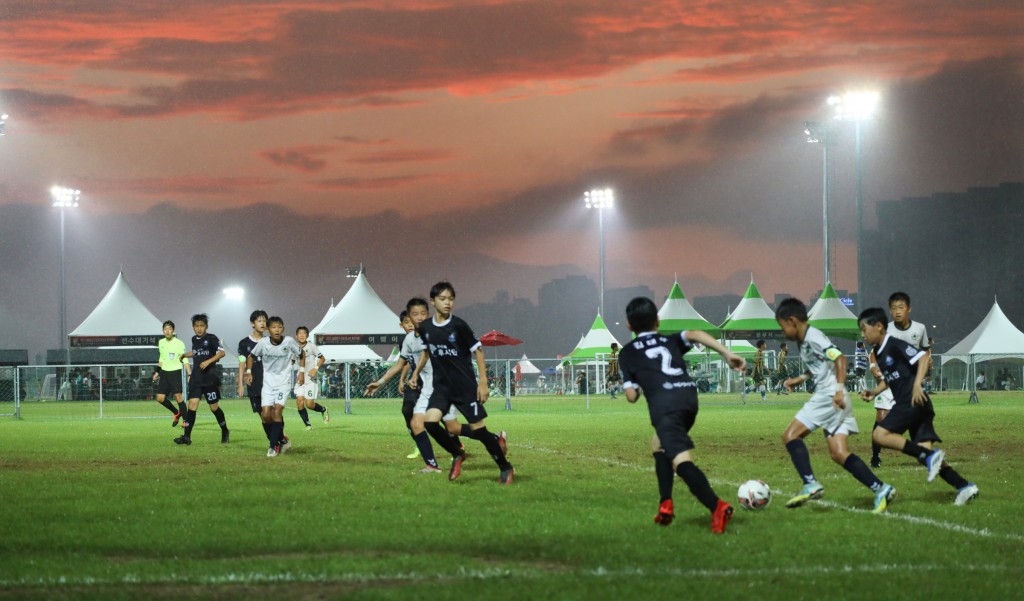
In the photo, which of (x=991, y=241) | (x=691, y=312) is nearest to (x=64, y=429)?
(x=691, y=312)

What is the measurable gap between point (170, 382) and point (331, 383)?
24.8 metres

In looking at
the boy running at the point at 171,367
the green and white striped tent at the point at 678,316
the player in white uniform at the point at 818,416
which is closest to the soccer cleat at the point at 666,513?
the player in white uniform at the point at 818,416

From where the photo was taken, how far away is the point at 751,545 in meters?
8.35

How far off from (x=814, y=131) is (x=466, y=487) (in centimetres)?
5303

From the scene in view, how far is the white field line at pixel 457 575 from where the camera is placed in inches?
278

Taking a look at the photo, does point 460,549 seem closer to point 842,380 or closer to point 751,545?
point 751,545

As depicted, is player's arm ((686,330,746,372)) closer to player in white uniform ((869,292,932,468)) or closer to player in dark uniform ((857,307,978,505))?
player in dark uniform ((857,307,978,505))

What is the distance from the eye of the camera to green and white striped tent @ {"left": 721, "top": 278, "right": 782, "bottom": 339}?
170ft

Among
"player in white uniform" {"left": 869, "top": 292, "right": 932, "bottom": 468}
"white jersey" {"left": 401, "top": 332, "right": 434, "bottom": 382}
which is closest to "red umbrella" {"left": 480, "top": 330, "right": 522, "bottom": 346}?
"white jersey" {"left": 401, "top": 332, "right": 434, "bottom": 382}

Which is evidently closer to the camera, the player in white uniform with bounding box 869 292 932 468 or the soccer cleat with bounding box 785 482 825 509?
the soccer cleat with bounding box 785 482 825 509

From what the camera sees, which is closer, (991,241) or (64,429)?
(64,429)

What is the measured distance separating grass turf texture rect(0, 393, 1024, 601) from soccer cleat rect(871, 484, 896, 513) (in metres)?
0.10

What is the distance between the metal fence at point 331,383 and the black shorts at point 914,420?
26999 mm

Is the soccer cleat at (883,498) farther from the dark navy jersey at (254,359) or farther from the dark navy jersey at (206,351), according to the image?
the dark navy jersey at (206,351)
